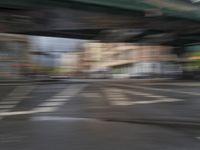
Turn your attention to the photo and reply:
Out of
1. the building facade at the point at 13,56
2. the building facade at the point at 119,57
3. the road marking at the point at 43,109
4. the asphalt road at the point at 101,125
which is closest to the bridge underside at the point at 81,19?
the asphalt road at the point at 101,125

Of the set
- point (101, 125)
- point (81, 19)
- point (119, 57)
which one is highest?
point (81, 19)

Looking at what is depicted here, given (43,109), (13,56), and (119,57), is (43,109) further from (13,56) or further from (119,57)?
(119,57)

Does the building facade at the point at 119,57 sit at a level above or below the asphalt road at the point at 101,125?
above

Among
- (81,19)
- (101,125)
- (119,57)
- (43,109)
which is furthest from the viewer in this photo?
(119,57)

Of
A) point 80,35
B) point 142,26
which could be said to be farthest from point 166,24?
point 80,35

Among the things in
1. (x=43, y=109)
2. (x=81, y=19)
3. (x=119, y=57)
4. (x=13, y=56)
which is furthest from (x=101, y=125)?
(x=119, y=57)

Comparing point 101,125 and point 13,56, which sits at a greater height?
point 13,56

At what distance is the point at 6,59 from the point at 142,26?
67.3ft

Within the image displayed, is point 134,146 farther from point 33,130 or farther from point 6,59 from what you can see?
point 6,59

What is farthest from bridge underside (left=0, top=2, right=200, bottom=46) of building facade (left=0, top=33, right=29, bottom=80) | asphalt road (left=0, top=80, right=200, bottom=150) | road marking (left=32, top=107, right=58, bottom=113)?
building facade (left=0, top=33, right=29, bottom=80)

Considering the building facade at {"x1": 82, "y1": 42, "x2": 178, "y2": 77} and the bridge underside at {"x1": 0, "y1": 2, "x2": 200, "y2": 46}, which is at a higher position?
the bridge underside at {"x1": 0, "y1": 2, "x2": 200, "y2": 46}

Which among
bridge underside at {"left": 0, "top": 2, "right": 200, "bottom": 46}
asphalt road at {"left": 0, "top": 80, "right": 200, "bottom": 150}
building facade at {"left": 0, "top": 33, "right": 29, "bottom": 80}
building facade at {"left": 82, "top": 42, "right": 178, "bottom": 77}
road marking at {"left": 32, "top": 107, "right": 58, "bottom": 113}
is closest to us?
asphalt road at {"left": 0, "top": 80, "right": 200, "bottom": 150}

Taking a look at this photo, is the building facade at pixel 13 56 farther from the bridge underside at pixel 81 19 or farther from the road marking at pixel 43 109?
the road marking at pixel 43 109

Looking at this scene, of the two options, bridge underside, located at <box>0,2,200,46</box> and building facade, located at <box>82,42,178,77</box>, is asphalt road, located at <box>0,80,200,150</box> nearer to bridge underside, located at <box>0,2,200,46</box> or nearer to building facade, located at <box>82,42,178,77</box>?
bridge underside, located at <box>0,2,200,46</box>
